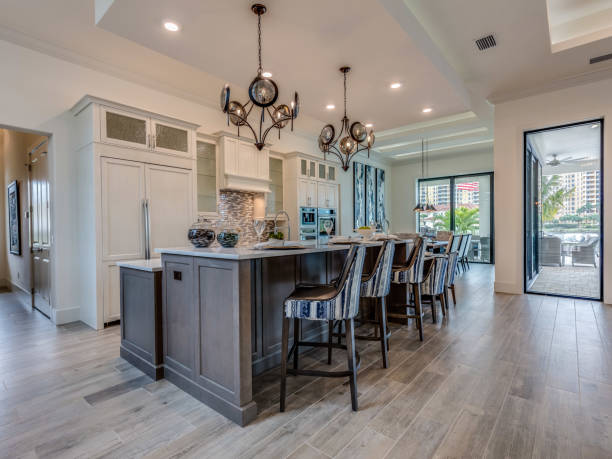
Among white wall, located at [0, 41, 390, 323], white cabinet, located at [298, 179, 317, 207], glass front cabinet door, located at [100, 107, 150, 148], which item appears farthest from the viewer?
white cabinet, located at [298, 179, 317, 207]

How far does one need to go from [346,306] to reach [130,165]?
10.6ft

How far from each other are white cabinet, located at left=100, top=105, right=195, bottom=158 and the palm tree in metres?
5.54

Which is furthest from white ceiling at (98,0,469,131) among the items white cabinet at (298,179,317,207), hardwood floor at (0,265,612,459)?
hardwood floor at (0,265,612,459)

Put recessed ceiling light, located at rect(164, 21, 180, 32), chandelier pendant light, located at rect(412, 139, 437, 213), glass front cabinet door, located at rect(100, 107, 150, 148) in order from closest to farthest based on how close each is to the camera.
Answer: recessed ceiling light, located at rect(164, 21, 180, 32) < glass front cabinet door, located at rect(100, 107, 150, 148) < chandelier pendant light, located at rect(412, 139, 437, 213)

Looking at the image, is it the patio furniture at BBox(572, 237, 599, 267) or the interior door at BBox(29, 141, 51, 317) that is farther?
the patio furniture at BBox(572, 237, 599, 267)

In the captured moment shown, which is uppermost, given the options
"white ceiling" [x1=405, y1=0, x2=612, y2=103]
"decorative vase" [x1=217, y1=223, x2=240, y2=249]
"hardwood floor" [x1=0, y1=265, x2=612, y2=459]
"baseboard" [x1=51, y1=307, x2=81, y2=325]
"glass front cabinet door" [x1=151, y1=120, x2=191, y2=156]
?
"white ceiling" [x1=405, y1=0, x2=612, y2=103]

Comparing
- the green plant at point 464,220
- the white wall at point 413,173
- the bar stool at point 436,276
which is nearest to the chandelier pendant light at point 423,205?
the white wall at point 413,173

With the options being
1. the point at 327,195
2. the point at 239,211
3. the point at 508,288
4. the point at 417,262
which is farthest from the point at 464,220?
the point at 417,262

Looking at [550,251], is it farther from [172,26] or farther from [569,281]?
[172,26]

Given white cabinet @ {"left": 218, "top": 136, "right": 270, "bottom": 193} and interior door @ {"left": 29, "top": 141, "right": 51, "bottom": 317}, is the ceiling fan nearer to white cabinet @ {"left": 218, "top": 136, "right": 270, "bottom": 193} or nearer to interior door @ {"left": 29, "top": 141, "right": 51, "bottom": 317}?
white cabinet @ {"left": 218, "top": 136, "right": 270, "bottom": 193}

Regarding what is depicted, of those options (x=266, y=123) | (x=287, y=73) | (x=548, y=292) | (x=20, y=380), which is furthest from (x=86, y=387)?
(x=548, y=292)

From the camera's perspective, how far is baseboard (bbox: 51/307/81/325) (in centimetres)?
370

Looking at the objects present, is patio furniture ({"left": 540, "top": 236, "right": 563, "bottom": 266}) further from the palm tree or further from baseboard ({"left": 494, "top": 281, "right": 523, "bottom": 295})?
baseboard ({"left": 494, "top": 281, "right": 523, "bottom": 295})

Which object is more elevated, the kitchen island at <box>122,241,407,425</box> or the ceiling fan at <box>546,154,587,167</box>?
the ceiling fan at <box>546,154,587,167</box>
